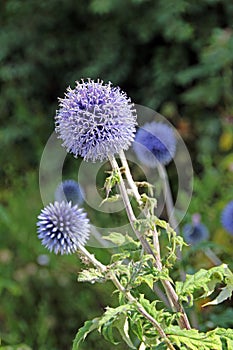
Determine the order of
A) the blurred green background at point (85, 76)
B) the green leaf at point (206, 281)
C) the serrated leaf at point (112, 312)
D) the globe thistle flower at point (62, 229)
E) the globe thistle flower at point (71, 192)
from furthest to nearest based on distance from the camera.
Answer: the blurred green background at point (85, 76)
the globe thistle flower at point (71, 192)
the globe thistle flower at point (62, 229)
the green leaf at point (206, 281)
the serrated leaf at point (112, 312)

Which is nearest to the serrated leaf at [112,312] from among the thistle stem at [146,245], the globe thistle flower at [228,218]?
the thistle stem at [146,245]

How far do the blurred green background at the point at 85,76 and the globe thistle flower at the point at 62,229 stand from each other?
3.24ft

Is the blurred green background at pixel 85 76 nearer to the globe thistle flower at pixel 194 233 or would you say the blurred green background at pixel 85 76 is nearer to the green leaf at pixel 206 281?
the globe thistle flower at pixel 194 233

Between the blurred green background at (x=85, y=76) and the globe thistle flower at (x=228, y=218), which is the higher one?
the blurred green background at (x=85, y=76)

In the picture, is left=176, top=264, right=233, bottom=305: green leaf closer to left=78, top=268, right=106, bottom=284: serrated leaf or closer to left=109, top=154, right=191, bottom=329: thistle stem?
left=109, top=154, right=191, bottom=329: thistle stem

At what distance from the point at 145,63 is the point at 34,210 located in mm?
1130

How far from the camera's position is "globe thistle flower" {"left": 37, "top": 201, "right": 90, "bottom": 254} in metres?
1.24

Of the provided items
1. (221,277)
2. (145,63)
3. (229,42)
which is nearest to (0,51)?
(145,63)

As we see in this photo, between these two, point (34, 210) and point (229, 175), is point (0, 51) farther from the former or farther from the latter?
point (229, 175)

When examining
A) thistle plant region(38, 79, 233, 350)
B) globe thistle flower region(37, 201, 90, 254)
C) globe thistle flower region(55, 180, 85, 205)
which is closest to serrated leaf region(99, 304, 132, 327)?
thistle plant region(38, 79, 233, 350)

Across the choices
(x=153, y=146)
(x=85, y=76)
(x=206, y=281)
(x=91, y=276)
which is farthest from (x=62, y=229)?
(x=85, y=76)

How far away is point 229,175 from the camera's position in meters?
2.66

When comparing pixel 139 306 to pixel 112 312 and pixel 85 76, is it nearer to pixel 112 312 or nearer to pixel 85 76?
pixel 112 312

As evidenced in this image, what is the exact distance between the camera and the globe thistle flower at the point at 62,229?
1239mm
